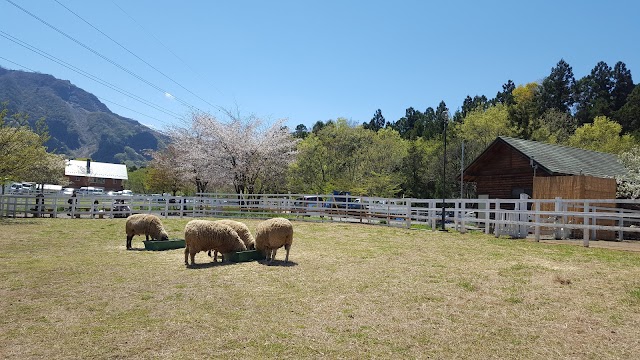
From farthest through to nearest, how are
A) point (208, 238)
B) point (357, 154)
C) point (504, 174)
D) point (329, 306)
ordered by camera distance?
point (357, 154) → point (504, 174) → point (208, 238) → point (329, 306)

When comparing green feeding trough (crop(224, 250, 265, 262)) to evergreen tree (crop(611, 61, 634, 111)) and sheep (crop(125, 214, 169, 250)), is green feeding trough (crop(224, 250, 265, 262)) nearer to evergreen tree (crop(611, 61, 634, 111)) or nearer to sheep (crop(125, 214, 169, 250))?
sheep (crop(125, 214, 169, 250))

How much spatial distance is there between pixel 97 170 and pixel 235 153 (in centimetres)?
7143

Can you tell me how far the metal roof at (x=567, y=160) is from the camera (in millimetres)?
23422

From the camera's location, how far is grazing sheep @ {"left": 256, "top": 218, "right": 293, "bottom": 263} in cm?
1025

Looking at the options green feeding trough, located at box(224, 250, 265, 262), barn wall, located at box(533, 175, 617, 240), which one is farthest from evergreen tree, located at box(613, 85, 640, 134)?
green feeding trough, located at box(224, 250, 265, 262)

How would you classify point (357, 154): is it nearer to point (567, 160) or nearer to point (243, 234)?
point (567, 160)

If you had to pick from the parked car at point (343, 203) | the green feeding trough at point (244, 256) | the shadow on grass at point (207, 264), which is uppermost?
the parked car at point (343, 203)

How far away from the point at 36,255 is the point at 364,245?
875 centimetres

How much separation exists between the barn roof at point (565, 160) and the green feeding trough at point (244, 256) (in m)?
17.7

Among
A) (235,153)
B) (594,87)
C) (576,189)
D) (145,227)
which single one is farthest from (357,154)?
(594,87)

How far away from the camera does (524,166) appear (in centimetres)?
2488

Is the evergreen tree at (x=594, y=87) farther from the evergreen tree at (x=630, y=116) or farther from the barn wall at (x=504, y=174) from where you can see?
the barn wall at (x=504, y=174)

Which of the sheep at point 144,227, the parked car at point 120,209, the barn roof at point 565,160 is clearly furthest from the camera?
the parked car at point 120,209

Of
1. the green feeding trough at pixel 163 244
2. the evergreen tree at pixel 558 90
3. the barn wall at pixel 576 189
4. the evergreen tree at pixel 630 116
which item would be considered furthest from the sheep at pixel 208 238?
the evergreen tree at pixel 558 90
